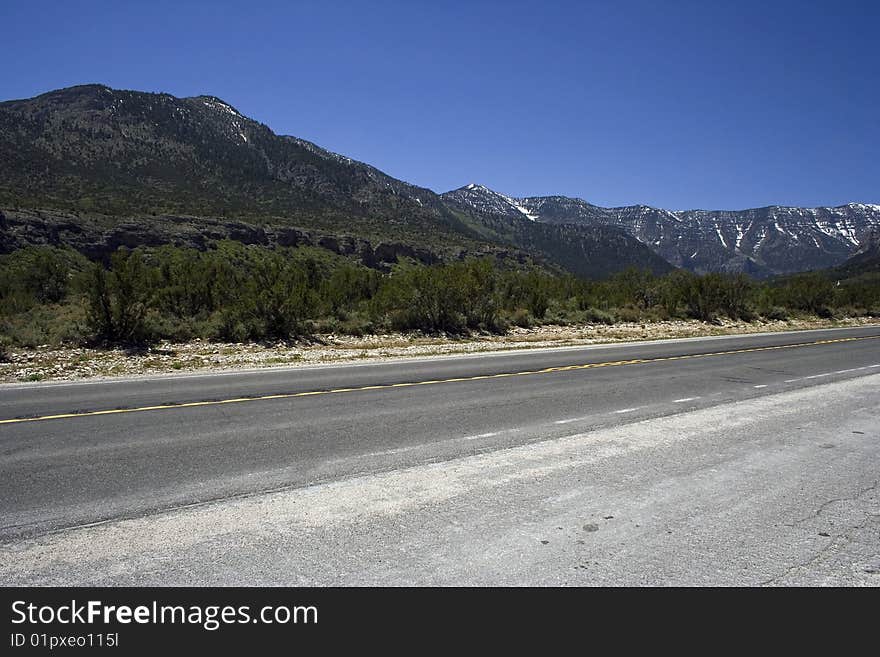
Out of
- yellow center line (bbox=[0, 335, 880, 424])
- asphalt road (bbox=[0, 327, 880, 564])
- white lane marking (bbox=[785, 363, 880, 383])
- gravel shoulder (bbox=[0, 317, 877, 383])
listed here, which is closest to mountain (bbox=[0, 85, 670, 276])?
gravel shoulder (bbox=[0, 317, 877, 383])

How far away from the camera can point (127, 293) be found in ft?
57.4

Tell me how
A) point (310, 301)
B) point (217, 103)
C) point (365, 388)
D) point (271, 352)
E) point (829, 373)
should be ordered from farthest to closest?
1. point (217, 103)
2. point (310, 301)
3. point (271, 352)
4. point (829, 373)
5. point (365, 388)

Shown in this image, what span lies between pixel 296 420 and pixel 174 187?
96873 millimetres

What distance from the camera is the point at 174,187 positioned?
8988 cm

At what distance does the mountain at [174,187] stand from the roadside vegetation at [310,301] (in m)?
38.0

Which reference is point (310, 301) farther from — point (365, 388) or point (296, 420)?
point (296, 420)

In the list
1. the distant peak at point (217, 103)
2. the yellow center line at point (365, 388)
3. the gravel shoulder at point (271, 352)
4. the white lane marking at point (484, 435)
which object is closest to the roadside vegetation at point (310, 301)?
the gravel shoulder at point (271, 352)

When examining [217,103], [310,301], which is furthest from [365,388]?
[217,103]

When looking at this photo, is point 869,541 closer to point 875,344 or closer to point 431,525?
point 431,525

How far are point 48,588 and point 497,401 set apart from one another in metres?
7.01

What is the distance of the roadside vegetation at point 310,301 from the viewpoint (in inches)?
695

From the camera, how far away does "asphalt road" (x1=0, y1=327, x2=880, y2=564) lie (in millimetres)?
4934

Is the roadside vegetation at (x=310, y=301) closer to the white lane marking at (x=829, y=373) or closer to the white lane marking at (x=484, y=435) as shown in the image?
the white lane marking at (x=829, y=373)
